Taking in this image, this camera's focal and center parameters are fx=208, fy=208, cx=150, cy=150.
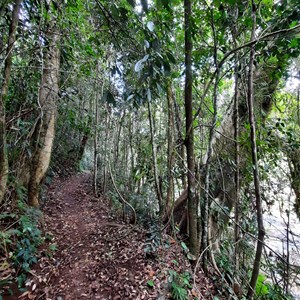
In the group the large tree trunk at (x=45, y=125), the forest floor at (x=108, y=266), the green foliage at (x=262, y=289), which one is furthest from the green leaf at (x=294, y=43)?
the green foliage at (x=262, y=289)

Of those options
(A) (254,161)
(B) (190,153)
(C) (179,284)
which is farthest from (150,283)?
(A) (254,161)

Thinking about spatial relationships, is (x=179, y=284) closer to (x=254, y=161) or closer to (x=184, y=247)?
(x=184, y=247)

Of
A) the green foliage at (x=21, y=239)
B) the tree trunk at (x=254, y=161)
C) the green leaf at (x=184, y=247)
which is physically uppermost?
the tree trunk at (x=254, y=161)

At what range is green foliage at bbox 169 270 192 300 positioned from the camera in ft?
9.84

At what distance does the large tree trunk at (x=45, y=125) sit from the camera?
4422 millimetres

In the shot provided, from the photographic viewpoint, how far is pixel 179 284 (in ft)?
10.6

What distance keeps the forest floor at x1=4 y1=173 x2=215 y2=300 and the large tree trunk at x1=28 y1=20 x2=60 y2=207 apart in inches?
43.5

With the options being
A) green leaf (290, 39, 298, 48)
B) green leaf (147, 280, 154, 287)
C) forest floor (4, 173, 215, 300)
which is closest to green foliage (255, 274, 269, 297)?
forest floor (4, 173, 215, 300)

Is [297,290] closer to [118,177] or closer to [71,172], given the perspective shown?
[118,177]

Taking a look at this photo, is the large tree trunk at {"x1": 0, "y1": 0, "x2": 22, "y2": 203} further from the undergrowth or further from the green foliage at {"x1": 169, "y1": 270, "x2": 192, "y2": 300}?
the green foliage at {"x1": 169, "y1": 270, "x2": 192, "y2": 300}

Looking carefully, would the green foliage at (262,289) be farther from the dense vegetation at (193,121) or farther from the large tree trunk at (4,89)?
the large tree trunk at (4,89)

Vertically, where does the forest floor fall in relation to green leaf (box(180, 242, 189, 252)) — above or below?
below

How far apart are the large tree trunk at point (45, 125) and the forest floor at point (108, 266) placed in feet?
3.63

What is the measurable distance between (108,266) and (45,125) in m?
3.27
